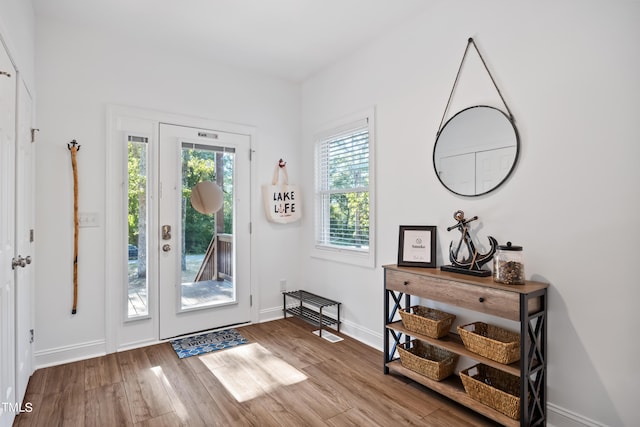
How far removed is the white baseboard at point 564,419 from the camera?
1.83 metres

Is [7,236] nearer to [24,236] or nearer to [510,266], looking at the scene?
[24,236]

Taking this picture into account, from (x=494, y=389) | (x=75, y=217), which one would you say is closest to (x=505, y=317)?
(x=494, y=389)

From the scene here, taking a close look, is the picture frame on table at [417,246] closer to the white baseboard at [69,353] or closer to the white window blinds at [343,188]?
the white window blinds at [343,188]

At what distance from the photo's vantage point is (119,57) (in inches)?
122

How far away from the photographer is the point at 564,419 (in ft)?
6.24

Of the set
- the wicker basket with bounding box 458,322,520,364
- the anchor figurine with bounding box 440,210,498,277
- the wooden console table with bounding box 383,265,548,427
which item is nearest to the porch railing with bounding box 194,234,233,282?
the wooden console table with bounding box 383,265,548,427

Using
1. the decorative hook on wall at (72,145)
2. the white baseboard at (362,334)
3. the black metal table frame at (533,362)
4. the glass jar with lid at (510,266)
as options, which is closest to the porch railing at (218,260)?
the white baseboard at (362,334)

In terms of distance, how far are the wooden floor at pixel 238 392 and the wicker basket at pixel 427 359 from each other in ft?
0.46

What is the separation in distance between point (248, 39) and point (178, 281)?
2.33 m

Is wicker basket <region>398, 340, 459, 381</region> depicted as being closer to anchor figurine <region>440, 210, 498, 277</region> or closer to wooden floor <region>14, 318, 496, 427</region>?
wooden floor <region>14, 318, 496, 427</region>

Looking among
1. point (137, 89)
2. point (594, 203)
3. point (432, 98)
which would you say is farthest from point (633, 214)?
point (137, 89)

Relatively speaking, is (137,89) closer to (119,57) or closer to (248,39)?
(119,57)

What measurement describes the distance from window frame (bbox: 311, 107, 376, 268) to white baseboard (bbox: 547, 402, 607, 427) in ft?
5.16

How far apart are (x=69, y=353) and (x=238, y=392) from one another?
1.55 metres
